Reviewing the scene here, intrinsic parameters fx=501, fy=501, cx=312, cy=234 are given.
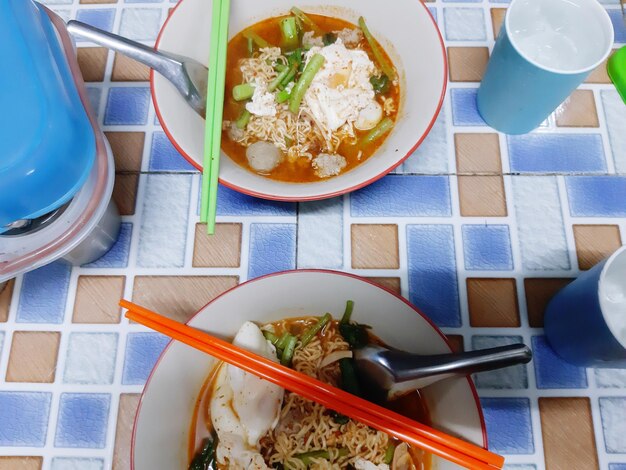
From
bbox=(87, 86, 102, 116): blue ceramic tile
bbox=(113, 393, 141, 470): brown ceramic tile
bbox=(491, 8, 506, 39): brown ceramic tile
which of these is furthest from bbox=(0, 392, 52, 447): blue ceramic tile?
bbox=(491, 8, 506, 39): brown ceramic tile

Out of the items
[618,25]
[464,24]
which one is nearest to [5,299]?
[464,24]

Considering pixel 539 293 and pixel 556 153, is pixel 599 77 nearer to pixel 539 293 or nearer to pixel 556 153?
pixel 556 153

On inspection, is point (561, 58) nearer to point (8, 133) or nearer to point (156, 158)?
point (156, 158)

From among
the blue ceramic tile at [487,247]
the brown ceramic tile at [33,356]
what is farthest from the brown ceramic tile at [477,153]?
the brown ceramic tile at [33,356]

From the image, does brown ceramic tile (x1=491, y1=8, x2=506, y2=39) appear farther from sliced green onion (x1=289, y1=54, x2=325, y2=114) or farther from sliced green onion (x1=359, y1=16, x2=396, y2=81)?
sliced green onion (x1=289, y1=54, x2=325, y2=114)

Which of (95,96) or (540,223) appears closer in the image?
(540,223)
